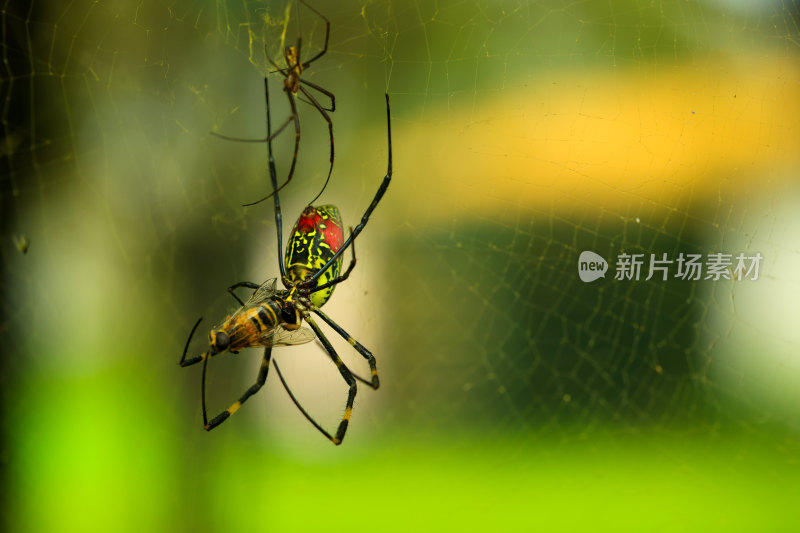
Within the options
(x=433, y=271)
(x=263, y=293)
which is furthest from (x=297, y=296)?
(x=433, y=271)

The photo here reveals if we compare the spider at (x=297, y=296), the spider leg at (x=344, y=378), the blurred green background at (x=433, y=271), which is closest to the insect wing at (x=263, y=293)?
the spider at (x=297, y=296)

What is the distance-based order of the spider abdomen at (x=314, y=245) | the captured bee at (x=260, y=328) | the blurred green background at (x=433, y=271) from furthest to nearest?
the blurred green background at (x=433, y=271) < the spider abdomen at (x=314, y=245) < the captured bee at (x=260, y=328)

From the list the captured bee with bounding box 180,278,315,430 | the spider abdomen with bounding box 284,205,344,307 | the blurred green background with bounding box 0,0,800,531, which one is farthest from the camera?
the blurred green background with bounding box 0,0,800,531

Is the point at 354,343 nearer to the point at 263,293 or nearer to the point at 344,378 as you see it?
the point at 344,378

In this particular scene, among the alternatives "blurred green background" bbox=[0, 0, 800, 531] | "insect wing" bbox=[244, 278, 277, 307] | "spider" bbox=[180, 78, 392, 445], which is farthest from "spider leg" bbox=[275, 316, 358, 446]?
"blurred green background" bbox=[0, 0, 800, 531]

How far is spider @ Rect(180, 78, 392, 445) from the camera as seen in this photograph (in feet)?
2.35

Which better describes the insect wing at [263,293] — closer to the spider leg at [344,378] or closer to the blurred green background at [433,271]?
the spider leg at [344,378]

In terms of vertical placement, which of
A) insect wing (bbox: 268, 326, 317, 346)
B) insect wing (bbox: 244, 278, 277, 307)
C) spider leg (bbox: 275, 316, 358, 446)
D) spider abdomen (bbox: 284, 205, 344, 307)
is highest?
spider abdomen (bbox: 284, 205, 344, 307)

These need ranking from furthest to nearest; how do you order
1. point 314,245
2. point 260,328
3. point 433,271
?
point 433,271 → point 314,245 → point 260,328

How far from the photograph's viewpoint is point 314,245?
84cm

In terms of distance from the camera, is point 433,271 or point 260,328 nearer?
point 260,328

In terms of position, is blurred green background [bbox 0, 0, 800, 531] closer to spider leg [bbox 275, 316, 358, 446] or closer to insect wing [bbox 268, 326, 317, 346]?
spider leg [bbox 275, 316, 358, 446]

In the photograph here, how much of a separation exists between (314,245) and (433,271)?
1.31 meters

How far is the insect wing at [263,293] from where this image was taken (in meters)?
0.78
